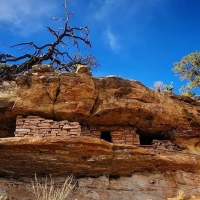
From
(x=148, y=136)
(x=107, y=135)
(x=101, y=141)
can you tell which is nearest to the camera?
(x=101, y=141)

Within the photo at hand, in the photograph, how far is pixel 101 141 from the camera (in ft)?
17.4

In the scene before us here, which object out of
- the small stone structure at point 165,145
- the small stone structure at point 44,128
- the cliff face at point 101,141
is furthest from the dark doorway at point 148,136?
the small stone structure at point 44,128

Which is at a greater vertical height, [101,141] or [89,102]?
[89,102]

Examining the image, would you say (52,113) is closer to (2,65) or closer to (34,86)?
(34,86)

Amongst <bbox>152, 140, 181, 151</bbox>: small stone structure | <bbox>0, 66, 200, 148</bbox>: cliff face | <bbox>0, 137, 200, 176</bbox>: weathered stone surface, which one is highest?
<bbox>0, 66, 200, 148</bbox>: cliff face

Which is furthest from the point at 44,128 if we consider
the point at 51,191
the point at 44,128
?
the point at 51,191

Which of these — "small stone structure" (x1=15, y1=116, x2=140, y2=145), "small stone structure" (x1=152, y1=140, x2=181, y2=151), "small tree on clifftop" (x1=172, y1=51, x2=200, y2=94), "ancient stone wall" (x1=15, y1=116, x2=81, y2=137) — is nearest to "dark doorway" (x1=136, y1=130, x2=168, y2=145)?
"small stone structure" (x1=152, y1=140, x2=181, y2=151)

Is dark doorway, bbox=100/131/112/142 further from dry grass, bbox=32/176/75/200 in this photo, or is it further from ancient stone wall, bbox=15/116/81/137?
dry grass, bbox=32/176/75/200

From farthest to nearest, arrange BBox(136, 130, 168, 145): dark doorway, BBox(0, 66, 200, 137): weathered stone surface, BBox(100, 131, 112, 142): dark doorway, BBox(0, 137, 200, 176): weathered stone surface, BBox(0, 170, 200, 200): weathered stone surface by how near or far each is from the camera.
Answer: BBox(136, 130, 168, 145): dark doorway < BBox(100, 131, 112, 142): dark doorway < BBox(0, 66, 200, 137): weathered stone surface < BBox(0, 170, 200, 200): weathered stone surface < BBox(0, 137, 200, 176): weathered stone surface

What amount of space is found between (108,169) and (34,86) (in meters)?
2.13

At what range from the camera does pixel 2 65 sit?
8.46 m

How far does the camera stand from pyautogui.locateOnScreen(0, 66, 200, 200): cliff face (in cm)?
539

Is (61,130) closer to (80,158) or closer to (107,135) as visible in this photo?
(80,158)

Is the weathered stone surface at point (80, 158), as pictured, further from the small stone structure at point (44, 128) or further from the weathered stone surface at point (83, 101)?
the weathered stone surface at point (83, 101)
